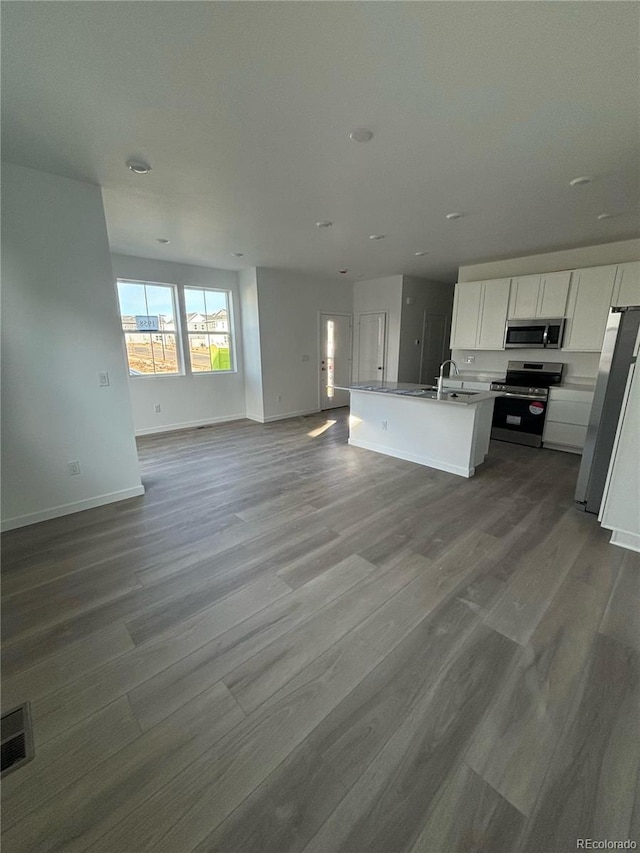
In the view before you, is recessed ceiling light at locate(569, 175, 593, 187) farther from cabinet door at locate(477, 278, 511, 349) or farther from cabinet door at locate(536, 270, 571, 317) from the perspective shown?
cabinet door at locate(477, 278, 511, 349)

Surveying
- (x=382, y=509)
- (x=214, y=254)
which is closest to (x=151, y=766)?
(x=382, y=509)

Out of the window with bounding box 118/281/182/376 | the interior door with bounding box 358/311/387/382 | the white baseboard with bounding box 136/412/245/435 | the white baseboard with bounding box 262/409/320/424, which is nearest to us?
the window with bounding box 118/281/182/376

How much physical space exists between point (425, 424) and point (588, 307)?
2.80 m

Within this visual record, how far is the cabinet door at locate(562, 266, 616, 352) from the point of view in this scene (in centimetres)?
427

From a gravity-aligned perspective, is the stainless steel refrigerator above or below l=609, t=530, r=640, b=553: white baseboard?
above

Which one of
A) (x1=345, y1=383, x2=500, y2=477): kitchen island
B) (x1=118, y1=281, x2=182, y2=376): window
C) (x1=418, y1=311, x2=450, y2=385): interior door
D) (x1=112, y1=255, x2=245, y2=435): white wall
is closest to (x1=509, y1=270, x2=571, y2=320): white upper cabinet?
(x1=345, y1=383, x2=500, y2=477): kitchen island

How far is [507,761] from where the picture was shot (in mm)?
1243

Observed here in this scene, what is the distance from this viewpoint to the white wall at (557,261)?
4289 mm

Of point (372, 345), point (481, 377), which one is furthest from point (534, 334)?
point (372, 345)

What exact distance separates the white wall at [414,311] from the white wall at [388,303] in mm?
96

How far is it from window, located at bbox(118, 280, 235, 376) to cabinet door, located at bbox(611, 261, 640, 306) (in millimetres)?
5846

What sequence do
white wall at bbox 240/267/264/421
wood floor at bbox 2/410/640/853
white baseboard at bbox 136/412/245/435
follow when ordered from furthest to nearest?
white wall at bbox 240/267/264/421
white baseboard at bbox 136/412/245/435
wood floor at bbox 2/410/640/853

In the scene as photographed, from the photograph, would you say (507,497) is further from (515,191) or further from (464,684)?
(515,191)

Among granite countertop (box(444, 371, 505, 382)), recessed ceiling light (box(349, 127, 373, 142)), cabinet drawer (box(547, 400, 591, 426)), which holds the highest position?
recessed ceiling light (box(349, 127, 373, 142))
